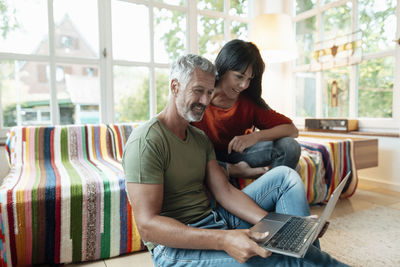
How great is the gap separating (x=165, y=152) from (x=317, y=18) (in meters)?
3.49

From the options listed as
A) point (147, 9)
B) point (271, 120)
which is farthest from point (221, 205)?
point (147, 9)

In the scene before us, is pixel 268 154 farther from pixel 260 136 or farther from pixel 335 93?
pixel 335 93

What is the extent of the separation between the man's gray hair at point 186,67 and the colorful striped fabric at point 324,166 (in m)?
1.37

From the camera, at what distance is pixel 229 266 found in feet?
2.57

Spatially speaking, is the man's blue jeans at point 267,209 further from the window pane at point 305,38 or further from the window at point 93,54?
the window pane at point 305,38

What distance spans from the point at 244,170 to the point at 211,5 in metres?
2.87

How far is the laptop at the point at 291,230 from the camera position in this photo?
72 cm

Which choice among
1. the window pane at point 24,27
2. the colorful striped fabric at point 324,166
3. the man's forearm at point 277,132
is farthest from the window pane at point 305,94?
the window pane at point 24,27

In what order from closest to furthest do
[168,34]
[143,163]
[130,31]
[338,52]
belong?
[143,163], [130,31], [338,52], [168,34]

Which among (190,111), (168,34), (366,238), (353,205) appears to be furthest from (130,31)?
(366,238)

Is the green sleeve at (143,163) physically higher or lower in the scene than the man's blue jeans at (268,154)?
higher

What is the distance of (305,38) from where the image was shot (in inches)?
153

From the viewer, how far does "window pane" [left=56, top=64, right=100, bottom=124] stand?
288 cm

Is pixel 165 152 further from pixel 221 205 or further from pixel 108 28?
pixel 108 28
